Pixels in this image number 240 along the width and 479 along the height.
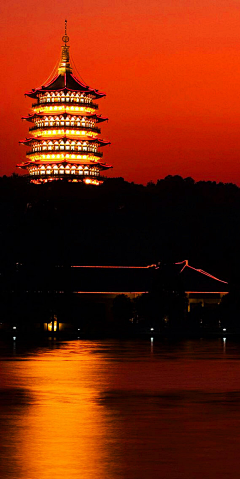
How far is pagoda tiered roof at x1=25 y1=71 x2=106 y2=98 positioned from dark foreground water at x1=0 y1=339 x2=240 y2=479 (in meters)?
80.9

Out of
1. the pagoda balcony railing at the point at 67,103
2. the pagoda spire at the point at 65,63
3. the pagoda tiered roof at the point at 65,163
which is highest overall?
the pagoda spire at the point at 65,63

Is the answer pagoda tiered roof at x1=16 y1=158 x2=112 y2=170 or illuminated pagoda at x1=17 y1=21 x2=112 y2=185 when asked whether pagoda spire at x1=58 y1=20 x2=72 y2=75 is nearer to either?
illuminated pagoda at x1=17 y1=21 x2=112 y2=185

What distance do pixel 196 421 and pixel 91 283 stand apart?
204ft

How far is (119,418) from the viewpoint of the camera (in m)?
21.6

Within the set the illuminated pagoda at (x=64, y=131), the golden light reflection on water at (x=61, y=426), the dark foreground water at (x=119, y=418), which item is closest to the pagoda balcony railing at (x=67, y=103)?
the illuminated pagoda at (x=64, y=131)

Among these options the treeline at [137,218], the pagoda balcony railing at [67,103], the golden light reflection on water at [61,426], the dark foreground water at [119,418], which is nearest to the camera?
the golden light reflection on water at [61,426]

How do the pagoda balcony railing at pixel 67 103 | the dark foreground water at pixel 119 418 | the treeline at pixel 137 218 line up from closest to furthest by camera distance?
the dark foreground water at pixel 119 418
the treeline at pixel 137 218
the pagoda balcony railing at pixel 67 103

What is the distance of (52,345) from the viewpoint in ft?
176

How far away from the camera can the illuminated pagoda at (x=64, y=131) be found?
12000 centimetres

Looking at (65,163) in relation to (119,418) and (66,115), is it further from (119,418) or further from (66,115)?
(119,418)

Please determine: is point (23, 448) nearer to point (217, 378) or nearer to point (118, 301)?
point (217, 378)

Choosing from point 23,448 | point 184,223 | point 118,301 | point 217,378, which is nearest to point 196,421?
point 23,448

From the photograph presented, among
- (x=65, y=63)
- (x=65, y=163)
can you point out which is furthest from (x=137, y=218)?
(x=65, y=63)

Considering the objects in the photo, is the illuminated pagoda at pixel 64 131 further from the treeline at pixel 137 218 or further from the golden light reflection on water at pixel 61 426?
the golden light reflection on water at pixel 61 426
